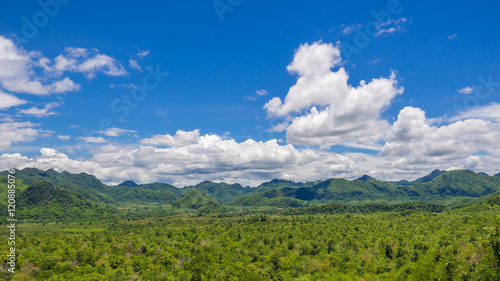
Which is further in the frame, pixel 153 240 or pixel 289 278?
pixel 153 240

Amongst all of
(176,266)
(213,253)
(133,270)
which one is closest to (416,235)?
(213,253)

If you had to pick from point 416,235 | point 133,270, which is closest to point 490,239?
point 133,270

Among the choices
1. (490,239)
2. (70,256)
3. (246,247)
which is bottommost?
(246,247)

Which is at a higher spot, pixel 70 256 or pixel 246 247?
pixel 70 256

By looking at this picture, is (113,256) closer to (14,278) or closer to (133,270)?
(133,270)

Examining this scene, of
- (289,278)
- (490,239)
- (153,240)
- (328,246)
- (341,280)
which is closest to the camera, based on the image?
(490,239)

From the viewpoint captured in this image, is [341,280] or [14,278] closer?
[341,280]

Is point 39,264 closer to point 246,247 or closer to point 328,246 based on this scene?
point 246,247

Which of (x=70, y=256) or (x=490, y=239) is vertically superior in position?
(x=490, y=239)

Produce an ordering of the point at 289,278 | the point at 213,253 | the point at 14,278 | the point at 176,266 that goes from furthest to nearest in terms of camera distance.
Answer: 1. the point at 213,253
2. the point at 176,266
3. the point at 289,278
4. the point at 14,278
